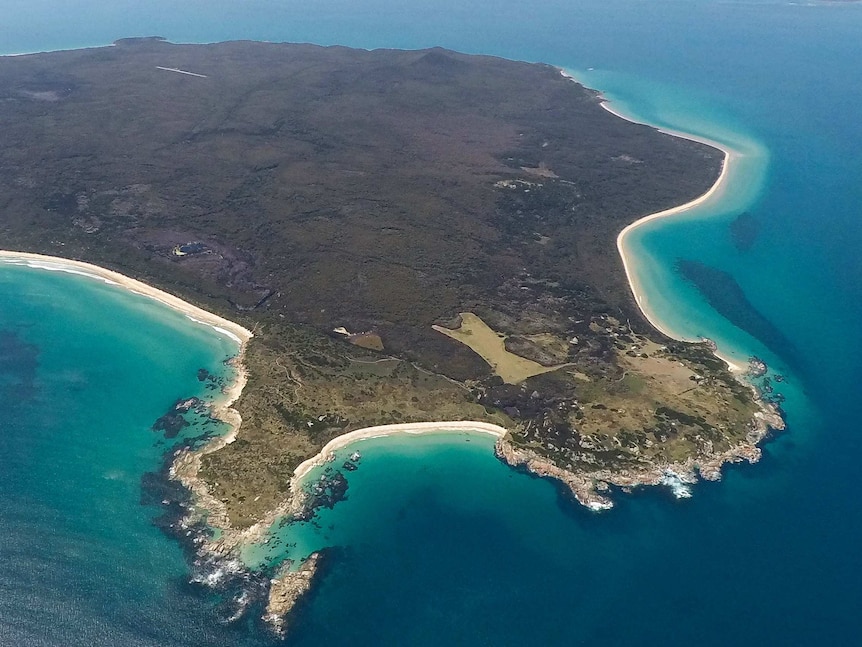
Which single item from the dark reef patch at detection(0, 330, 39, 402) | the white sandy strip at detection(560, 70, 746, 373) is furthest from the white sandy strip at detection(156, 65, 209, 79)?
the white sandy strip at detection(560, 70, 746, 373)

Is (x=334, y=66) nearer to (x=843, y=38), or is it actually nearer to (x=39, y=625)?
(x=39, y=625)

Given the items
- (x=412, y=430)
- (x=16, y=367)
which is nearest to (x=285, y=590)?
(x=412, y=430)

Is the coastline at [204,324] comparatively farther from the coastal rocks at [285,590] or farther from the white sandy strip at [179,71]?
the white sandy strip at [179,71]

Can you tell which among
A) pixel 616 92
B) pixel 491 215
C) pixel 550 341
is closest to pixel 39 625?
pixel 550 341

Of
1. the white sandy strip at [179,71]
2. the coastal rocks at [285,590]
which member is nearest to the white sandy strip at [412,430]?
the coastal rocks at [285,590]

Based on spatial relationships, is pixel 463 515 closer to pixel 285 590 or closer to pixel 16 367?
pixel 285 590

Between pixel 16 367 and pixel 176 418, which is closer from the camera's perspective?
pixel 176 418
